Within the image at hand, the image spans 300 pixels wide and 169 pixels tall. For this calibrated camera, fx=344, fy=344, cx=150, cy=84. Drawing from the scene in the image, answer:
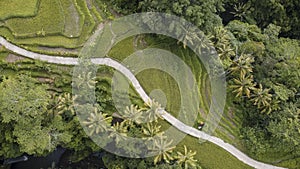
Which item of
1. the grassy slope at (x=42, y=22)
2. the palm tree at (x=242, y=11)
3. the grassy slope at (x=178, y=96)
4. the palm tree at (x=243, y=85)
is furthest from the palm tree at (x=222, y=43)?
the grassy slope at (x=42, y=22)

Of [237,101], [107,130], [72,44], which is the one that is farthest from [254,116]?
[72,44]

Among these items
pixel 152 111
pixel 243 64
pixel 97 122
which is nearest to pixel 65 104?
pixel 97 122

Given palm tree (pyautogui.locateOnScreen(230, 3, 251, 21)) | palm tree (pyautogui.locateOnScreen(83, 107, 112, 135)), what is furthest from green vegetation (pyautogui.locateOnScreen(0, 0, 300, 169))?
palm tree (pyautogui.locateOnScreen(230, 3, 251, 21))

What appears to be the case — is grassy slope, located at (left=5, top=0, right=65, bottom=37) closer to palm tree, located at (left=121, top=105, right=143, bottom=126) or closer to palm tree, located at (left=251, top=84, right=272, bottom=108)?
palm tree, located at (left=121, top=105, right=143, bottom=126)

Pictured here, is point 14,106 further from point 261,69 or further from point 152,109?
point 261,69

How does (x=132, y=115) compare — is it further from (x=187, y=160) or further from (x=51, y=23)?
→ (x=51, y=23)

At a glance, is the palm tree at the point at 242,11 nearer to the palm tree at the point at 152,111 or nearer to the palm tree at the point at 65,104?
the palm tree at the point at 152,111
